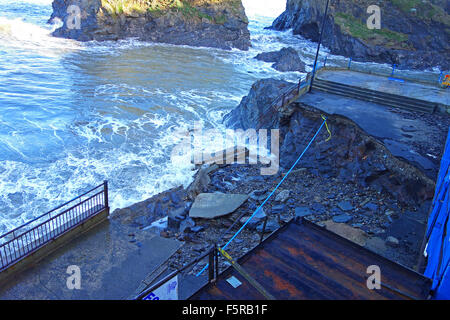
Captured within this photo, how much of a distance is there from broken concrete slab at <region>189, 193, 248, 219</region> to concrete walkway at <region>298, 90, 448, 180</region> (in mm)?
4844

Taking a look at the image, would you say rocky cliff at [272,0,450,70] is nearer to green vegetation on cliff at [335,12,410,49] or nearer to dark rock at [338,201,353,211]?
green vegetation on cliff at [335,12,410,49]

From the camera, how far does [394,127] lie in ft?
38.9

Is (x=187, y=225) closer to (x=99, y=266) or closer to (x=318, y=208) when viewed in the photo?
(x=99, y=266)

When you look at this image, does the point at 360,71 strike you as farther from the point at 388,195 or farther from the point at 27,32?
the point at 27,32

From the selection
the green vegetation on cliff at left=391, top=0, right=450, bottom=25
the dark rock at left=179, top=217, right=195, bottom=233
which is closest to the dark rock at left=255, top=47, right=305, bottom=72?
the green vegetation on cliff at left=391, top=0, right=450, bottom=25

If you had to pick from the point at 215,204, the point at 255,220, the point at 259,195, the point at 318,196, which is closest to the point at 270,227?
the point at 255,220

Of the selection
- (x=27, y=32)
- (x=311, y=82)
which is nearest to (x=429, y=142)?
(x=311, y=82)

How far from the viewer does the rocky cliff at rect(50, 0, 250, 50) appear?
42.9m

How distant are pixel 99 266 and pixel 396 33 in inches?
2032

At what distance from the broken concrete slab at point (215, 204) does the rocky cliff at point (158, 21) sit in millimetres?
38660

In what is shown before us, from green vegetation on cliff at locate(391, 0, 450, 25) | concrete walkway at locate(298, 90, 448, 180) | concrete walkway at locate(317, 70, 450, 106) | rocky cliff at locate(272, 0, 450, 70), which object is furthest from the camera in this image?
green vegetation on cliff at locate(391, 0, 450, 25)

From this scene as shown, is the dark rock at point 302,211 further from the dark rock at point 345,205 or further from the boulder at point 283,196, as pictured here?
the dark rock at point 345,205

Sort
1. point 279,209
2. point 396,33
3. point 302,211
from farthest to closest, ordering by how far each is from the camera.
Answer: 1. point 396,33
2. point 279,209
3. point 302,211

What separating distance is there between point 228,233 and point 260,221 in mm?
958
